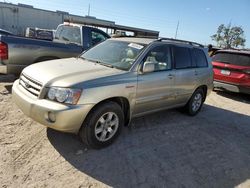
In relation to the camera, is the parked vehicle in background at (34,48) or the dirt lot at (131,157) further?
the parked vehicle in background at (34,48)

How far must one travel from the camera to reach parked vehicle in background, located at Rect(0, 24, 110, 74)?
6.08 meters

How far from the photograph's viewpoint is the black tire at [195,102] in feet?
19.9

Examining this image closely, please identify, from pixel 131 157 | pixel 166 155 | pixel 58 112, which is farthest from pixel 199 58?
pixel 58 112

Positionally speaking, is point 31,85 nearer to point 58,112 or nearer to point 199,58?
point 58,112

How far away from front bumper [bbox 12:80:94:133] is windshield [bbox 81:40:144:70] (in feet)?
3.78

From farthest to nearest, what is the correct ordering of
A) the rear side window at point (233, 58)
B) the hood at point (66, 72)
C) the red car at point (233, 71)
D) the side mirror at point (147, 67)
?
the rear side window at point (233, 58) < the red car at point (233, 71) < the side mirror at point (147, 67) < the hood at point (66, 72)

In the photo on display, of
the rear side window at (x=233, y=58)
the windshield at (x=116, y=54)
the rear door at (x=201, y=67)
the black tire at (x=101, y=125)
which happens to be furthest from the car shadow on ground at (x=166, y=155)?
the rear side window at (x=233, y=58)

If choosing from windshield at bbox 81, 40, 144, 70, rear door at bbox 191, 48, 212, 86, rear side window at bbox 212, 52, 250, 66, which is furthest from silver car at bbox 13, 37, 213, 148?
rear side window at bbox 212, 52, 250, 66

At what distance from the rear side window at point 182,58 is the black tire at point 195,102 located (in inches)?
34.3

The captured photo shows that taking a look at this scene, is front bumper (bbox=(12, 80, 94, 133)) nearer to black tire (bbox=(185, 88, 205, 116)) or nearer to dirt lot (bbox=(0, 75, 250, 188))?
dirt lot (bbox=(0, 75, 250, 188))

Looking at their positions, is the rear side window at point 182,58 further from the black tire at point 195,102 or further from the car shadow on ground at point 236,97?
the car shadow on ground at point 236,97

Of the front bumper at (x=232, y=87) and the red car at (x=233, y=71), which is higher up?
the red car at (x=233, y=71)

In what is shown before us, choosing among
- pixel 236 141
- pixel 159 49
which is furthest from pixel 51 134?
pixel 236 141

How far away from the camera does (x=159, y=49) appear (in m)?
4.81
